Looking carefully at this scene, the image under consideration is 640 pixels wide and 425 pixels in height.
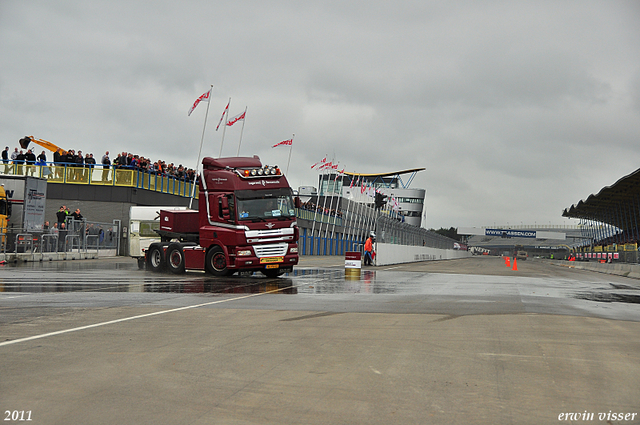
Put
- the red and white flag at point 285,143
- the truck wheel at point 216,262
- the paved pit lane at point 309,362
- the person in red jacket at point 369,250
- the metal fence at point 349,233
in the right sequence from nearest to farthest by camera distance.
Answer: the paved pit lane at point 309,362
the truck wheel at point 216,262
the person in red jacket at point 369,250
the metal fence at point 349,233
the red and white flag at point 285,143

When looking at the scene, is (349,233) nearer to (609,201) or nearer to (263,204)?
(609,201)

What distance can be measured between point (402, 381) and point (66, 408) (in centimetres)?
291

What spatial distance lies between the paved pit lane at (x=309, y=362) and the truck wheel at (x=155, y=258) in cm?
1075

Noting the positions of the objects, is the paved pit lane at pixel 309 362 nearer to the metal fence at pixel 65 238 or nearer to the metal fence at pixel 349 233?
the metal fence at pixel 65 238

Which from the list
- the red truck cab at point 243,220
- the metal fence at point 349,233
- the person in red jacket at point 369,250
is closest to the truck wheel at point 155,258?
the red truck cab at point 243,220

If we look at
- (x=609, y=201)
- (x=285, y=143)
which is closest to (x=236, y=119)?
(x=285, y=143)

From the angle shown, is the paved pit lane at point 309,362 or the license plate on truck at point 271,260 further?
the license plate on truck at point 271,260

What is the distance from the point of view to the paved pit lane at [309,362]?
4.95 metres

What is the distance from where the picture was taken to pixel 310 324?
958 cm

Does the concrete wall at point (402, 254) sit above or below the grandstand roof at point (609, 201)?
below
